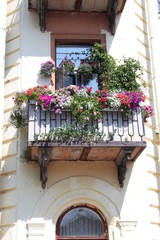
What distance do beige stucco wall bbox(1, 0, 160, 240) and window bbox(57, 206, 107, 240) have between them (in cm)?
22

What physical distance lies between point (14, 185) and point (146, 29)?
20.7 ft

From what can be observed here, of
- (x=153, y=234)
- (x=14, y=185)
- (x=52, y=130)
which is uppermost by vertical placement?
(x=52, y=130)

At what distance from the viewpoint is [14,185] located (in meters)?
11.8

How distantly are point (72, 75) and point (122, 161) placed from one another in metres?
2.93

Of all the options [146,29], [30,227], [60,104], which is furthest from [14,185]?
[146,29]

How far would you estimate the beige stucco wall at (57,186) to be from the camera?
1141 centimetres

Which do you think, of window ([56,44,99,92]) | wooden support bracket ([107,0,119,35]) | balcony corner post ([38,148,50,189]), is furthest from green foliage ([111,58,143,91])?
balcony corner post ([38,148,50,189])

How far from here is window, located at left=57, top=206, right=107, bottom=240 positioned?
38.0 feet

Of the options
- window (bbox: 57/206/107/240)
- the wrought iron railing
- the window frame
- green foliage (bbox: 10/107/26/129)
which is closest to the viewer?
Result: the wrought iron railing

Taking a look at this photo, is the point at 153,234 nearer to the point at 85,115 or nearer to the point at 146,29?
the point at 85,115

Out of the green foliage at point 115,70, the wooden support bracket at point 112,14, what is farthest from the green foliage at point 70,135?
the wooden support bracket at point 112,14

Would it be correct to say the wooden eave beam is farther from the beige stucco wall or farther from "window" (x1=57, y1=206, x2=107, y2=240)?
"window" (x1=57, y1=206, x2=107, y2=240)

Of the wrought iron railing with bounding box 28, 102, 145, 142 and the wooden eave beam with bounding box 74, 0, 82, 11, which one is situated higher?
the wooden eave beam with bounding box 74, 0, 82, 11

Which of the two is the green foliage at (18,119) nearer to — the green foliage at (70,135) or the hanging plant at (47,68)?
the green foliage at (70,135)
